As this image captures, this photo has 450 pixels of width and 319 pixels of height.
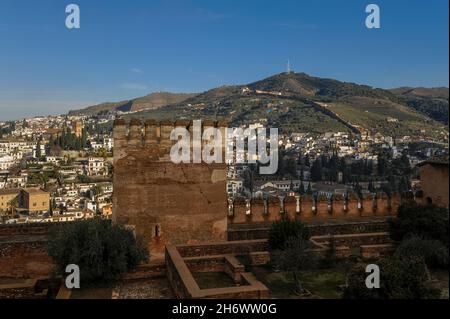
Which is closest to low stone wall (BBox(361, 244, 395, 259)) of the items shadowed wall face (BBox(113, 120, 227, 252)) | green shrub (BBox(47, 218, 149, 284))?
shadowed wall face (BBox(113, 120, 227, 252))

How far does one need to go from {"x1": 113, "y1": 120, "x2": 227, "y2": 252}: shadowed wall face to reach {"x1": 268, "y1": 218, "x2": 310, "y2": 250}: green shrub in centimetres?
138

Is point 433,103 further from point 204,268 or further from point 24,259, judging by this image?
point 24,259

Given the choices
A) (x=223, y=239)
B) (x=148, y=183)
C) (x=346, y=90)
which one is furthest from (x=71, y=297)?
(x=346, y=90)

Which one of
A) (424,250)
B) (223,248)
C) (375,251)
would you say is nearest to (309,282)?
(375,251)

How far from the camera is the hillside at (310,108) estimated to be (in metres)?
79.2

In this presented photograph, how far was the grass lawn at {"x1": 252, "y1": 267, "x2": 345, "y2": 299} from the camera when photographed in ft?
22.4

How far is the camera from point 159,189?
8906 millimetres

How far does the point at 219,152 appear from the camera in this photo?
922cm

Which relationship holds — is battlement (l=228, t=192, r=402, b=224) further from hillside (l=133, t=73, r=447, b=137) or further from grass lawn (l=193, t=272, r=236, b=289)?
hillside (l=133, t=73, r=447, b=137)

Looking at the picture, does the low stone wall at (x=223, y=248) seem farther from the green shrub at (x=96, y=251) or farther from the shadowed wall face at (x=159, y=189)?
the green shrub at (x=96, y=251)
